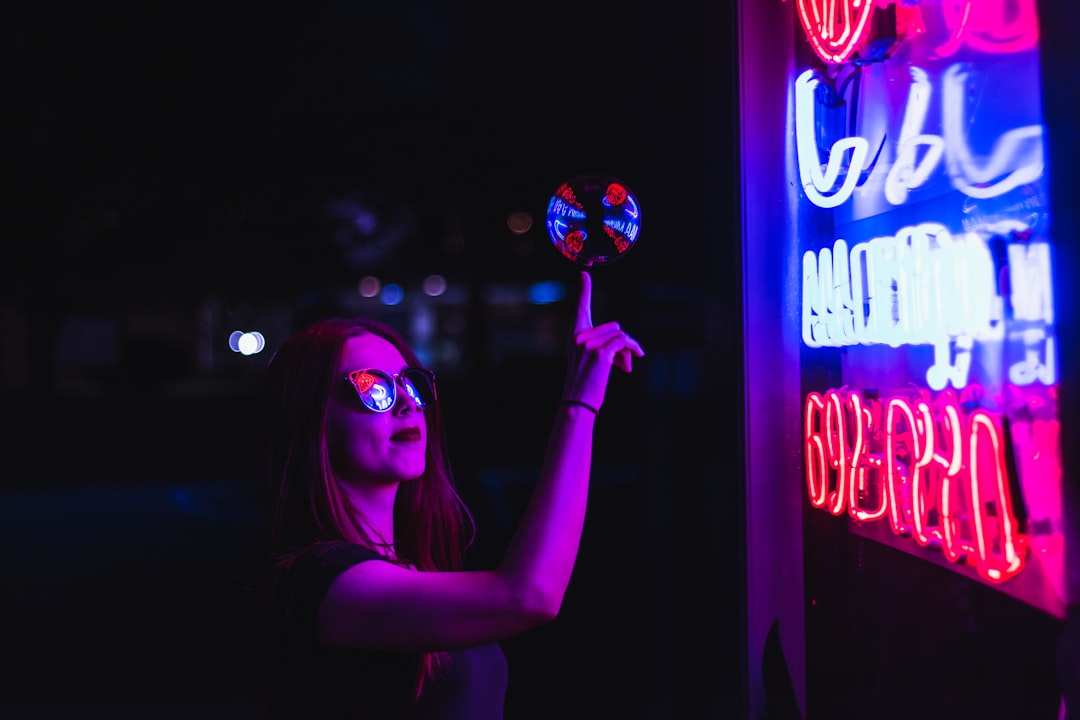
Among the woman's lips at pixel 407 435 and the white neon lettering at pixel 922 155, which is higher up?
the white neon lettering at pixel 922 155

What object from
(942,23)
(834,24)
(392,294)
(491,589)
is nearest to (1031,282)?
(942,23)

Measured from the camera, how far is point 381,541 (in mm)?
2160

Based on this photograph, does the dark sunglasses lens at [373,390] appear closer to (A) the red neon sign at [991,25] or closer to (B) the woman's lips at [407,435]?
(B) the woman's lips at [407,435]

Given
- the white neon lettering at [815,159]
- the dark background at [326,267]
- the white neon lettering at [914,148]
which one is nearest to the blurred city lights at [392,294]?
the dark background at [326,267]

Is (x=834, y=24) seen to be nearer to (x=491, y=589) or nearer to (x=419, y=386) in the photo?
(x=419, y=386)

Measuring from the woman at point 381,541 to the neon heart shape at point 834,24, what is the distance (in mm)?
1070

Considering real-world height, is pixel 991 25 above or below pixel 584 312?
above

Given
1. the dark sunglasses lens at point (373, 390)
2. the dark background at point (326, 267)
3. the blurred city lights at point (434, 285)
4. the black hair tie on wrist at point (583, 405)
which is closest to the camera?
the black hair tie on wrist at point (583, 405)

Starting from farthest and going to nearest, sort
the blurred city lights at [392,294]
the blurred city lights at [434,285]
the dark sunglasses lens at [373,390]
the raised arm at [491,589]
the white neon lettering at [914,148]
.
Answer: the blurred city lights at [392,294] < the blurred city lights at [434,285] < the white neon lettering at [914,148] < the dark sunglasses lens at [373,390] < the raised arm at [491,589]

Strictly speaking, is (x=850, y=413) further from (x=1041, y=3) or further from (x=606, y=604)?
(x=606, y=604)

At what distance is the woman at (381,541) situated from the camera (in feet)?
5.92

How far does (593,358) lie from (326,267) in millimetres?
11869

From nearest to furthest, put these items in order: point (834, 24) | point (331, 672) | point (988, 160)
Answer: point (331, 672) → point (988, 160) → point (834, 24)

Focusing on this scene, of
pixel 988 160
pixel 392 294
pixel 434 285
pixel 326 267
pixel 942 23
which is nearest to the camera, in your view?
pixel 988 160
